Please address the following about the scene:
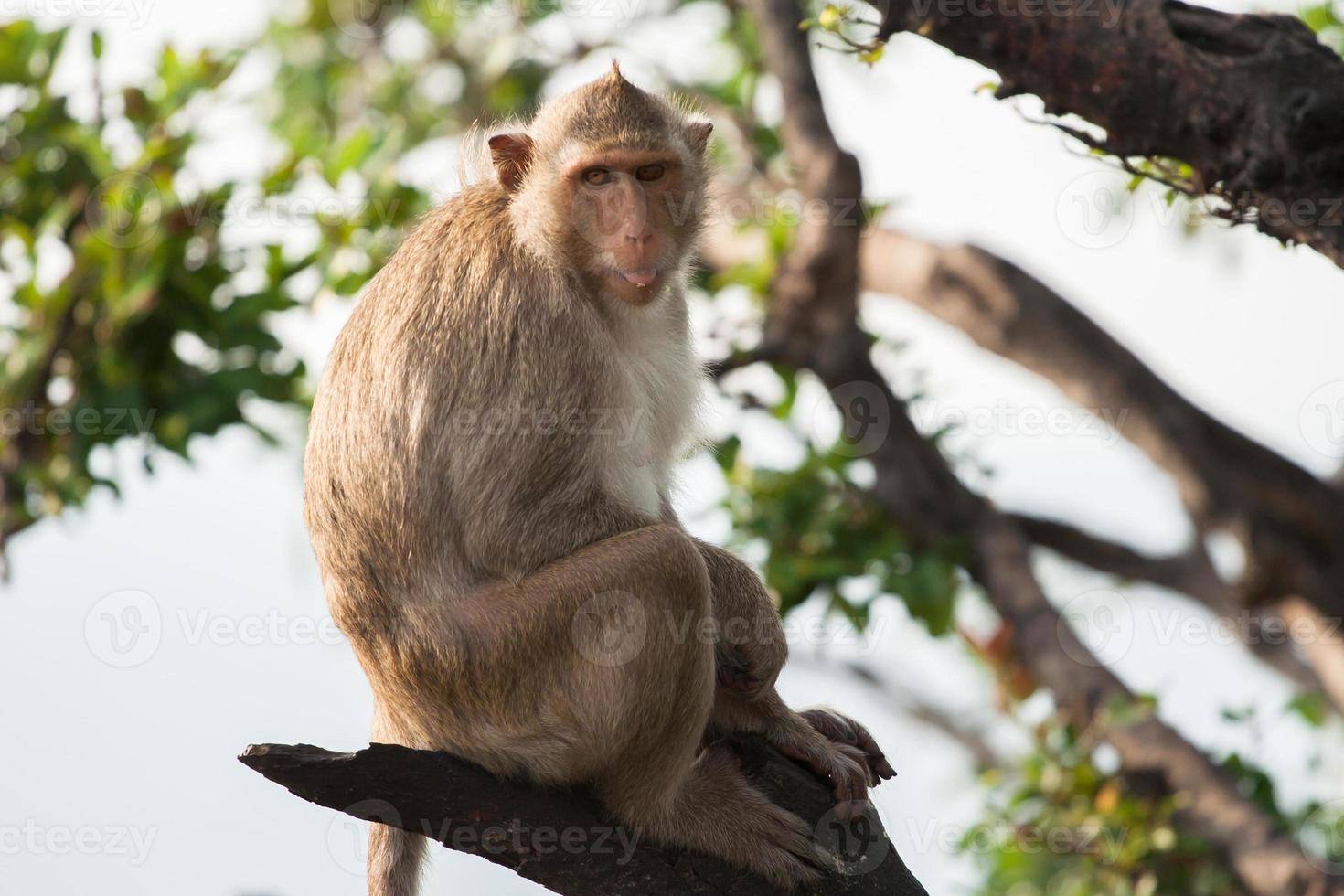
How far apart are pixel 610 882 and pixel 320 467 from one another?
4.46ft

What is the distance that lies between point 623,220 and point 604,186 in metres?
0.14

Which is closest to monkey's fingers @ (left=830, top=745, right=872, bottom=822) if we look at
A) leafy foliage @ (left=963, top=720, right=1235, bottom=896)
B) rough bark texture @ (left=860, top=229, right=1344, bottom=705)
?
leafy foliage @ (left=963, top=720, right=1235, bottom=896)

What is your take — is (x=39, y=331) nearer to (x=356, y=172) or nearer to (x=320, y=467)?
(x=356, y=172)

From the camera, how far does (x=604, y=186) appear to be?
3990mm

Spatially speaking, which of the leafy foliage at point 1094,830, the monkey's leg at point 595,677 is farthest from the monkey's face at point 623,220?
the leafy foliage at point 1094,830

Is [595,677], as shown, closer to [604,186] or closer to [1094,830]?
[604,186]

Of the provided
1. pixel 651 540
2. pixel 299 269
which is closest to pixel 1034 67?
pixel 651 540

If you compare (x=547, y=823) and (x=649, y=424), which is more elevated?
(x=649, y=424)

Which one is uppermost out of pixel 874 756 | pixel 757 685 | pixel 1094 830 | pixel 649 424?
pixel 649 424

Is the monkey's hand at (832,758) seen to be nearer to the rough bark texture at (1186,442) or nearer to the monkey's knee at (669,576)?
the monkey's knee at (669,576)

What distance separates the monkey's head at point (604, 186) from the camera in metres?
3.91

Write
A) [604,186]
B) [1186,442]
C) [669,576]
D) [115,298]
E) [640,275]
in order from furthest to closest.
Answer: [1186,442] < [115,298] < [604,186] < [640,275] < [669,576]

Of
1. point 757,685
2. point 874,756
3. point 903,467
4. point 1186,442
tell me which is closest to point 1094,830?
point 903,467

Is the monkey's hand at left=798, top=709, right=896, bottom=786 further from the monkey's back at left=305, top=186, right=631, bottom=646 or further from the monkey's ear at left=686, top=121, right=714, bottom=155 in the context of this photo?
the monkey's ear at left=686, top=121, right=714, bottom=155
